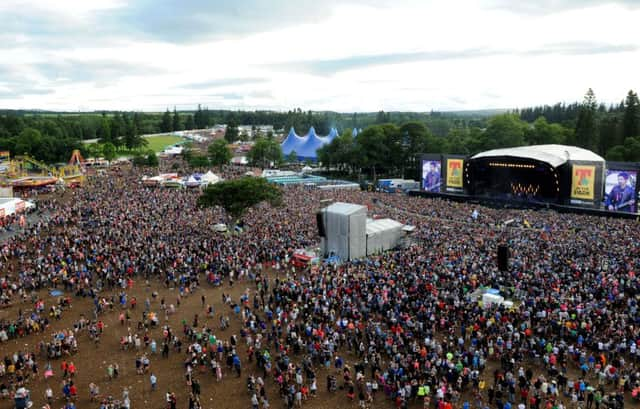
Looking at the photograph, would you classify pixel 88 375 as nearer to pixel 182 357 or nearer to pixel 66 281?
pixel 182 357

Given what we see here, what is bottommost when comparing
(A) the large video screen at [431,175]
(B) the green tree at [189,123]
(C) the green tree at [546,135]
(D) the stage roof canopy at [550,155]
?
(A) the large video screen at [431,175]

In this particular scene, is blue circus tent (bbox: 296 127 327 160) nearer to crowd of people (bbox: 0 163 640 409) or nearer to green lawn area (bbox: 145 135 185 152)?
green lawn area (bbox: 145 135 185 152)

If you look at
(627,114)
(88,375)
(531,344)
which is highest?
(627,114)

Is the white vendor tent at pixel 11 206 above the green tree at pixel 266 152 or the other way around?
the other way around

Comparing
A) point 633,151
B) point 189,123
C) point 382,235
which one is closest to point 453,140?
point 633,151

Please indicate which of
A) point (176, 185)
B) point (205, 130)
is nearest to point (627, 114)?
point (176, 185)

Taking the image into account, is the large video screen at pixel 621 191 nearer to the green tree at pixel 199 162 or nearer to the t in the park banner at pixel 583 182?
the t in the park banner at pixel 583 182

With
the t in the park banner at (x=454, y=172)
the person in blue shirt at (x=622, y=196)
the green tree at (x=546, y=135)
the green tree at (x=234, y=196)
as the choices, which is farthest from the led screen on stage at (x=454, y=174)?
the green tree at (x=546, y=135)
